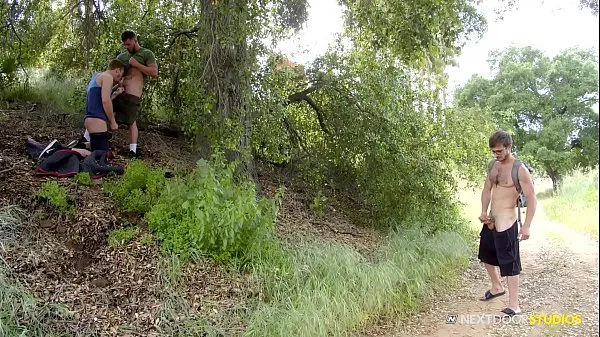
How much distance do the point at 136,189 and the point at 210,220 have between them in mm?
1018

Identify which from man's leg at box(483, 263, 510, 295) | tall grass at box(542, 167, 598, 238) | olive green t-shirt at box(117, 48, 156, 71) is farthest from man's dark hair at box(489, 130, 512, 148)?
olive green t-shirt at box(117, 48, 156, 71)

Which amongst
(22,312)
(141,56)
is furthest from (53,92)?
(22,312)

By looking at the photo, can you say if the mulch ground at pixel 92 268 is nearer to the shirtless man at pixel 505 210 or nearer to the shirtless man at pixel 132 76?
the shirtless man at pixel 132 76

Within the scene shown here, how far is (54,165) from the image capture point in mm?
4984

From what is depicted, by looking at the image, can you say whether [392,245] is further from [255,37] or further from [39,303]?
[39,303]

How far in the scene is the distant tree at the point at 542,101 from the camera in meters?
5.79

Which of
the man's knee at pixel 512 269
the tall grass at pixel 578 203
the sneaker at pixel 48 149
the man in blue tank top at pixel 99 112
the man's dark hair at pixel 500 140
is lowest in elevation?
the man's knee at pixel 512 269

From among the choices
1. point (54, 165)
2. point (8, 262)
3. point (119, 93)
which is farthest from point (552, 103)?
point (8, 262)

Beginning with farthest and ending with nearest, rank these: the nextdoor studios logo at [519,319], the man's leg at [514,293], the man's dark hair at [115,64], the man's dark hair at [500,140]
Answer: the man's dark hair at [115,64]
the man's leg at [514,293]
the man's dark hair at [500,140]
the nextdoor studios logo at [519,319]

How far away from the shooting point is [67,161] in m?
5.09

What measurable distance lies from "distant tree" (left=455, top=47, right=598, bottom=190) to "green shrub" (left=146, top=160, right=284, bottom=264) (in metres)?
3.25

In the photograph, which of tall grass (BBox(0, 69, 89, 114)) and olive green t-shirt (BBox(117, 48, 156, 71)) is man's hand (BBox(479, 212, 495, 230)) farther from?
tall grass (BBox(0, 69, 89, 114))

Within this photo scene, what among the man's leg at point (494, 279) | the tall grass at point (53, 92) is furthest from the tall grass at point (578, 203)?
the tall grass at point (53, 92)

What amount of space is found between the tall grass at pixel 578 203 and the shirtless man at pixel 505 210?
14.1 inches
